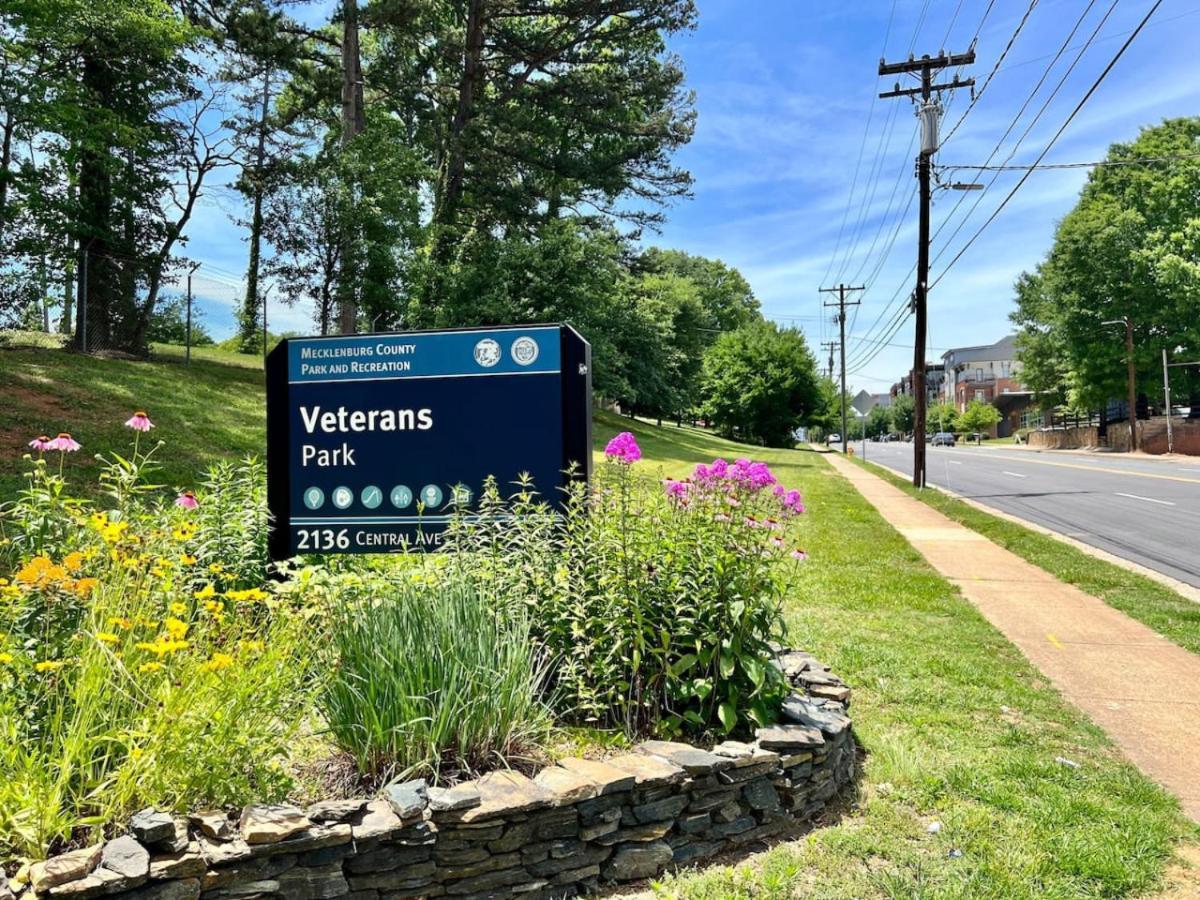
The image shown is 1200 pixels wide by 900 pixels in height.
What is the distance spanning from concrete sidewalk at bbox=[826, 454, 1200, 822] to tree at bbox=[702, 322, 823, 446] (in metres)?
42.8

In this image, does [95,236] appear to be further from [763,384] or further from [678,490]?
[763,384]

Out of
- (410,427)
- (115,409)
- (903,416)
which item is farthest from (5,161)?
(903,416)

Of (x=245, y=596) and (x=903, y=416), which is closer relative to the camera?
(x=245, y=596)

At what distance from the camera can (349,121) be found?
20.4 meters

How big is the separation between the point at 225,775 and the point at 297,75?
992 inches

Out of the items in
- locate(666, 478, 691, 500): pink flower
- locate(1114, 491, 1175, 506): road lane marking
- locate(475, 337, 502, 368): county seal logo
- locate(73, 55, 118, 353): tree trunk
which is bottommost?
locate(1114, 491, 1175, 506): road lane marking

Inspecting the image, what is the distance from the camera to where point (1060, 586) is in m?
8.05

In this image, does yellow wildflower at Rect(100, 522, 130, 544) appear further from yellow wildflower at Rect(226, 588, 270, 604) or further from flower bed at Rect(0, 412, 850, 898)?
yellow wildflower at Rect(226, 588, 270, 604)

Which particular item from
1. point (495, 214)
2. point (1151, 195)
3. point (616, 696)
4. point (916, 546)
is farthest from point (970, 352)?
point (616, 696)

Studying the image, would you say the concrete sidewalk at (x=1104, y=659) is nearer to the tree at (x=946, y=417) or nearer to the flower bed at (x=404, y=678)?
the flower bed at (x=404, y=678)

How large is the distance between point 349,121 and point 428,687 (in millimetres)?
20996

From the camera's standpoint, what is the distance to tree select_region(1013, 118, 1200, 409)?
131ft

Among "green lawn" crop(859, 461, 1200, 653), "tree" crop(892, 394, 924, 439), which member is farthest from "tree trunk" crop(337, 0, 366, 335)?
"tree" crop(892, 394, 924, 439)

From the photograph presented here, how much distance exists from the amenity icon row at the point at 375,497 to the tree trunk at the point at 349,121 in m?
16.1
